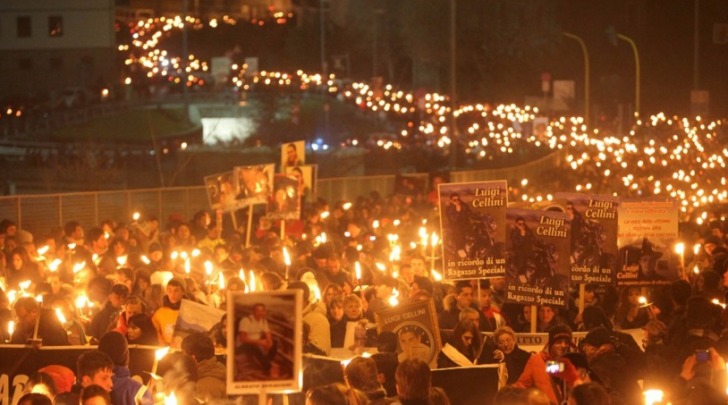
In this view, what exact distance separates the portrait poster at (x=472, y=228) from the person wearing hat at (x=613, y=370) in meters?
3.17

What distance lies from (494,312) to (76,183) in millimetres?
30287

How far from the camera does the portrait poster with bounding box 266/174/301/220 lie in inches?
818

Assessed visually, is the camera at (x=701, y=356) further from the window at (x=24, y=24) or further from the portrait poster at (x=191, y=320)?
the window at (x=24, y=24)

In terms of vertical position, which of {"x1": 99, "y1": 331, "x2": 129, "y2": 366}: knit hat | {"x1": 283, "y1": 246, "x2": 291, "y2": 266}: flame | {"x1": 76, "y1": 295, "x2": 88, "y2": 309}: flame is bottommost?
{"x1": 99, "y1": 331, "x2": 129, "y2": 366}: knit hat

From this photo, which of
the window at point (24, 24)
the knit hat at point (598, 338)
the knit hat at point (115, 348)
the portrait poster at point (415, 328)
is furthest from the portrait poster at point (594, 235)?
the window at point (24, 24)

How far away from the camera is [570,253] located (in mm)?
13023


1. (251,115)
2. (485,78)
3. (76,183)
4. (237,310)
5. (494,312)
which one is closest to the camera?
(237,310)

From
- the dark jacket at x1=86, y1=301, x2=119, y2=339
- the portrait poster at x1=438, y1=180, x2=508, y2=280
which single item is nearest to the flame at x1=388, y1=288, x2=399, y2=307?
the portrait poster at x1=438, y1=180, x2=508, y2=280

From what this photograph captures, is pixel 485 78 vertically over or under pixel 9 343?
over

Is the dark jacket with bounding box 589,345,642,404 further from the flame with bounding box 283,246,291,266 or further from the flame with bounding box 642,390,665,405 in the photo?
the flame with bounding box 283,246,291,266

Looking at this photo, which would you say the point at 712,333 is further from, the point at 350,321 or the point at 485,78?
the point at 485,78

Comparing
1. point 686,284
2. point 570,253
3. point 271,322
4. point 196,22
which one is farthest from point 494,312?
point 196,22

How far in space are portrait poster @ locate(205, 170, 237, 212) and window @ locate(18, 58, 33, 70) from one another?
221 ft

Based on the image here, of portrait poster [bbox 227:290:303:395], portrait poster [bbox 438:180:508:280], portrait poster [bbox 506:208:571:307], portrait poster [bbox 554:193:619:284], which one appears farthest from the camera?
portrait poster [bbox 438:180:508:280]
